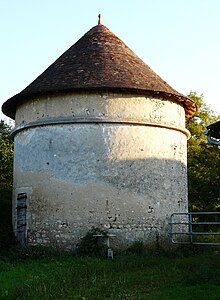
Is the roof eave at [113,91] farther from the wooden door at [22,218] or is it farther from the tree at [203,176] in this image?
the tree at [203,176]

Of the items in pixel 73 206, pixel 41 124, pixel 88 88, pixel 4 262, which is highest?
pixel 88 88

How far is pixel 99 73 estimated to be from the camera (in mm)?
15672

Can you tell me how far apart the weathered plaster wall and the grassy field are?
2.88 ft

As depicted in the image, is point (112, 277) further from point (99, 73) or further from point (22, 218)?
point (99, 73)

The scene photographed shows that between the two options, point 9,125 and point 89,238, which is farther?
point 9,125

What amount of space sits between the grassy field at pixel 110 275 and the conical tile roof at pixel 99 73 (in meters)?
4.83

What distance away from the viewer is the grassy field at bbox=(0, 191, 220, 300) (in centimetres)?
913

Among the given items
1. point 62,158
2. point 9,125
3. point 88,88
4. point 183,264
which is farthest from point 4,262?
point 9,125

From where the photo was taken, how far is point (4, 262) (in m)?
13.2

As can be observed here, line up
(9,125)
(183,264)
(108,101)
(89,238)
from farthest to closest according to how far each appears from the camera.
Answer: (9,125), (108,101), (89,238), (183,264)

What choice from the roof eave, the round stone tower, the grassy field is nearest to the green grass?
the grassy field

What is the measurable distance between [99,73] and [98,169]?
303 centimetres

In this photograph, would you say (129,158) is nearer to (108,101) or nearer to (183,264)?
(108,101)

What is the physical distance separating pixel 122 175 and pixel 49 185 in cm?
224
